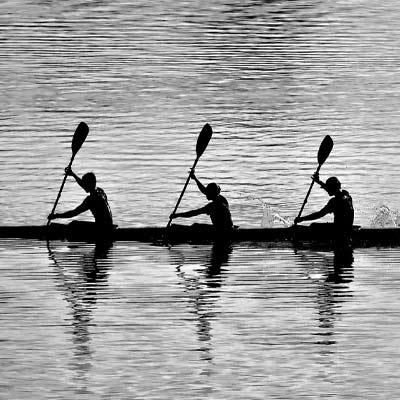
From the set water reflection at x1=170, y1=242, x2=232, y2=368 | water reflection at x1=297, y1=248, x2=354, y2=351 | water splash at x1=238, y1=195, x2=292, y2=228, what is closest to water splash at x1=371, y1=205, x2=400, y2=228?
water splash at x1=238, y1=195, x2=292, y2=228

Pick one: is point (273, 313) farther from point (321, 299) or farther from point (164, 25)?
point (164, 25)

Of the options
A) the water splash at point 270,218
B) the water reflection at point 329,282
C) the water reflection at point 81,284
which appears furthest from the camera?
the water splash at point 270,218

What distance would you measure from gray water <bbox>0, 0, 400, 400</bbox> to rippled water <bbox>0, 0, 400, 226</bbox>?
0.11 m

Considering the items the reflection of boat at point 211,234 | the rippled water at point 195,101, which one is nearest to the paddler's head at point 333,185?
the reflection of boat at point 211,234

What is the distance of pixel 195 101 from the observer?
53688 millimetres

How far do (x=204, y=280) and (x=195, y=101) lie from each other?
2845 centimetres

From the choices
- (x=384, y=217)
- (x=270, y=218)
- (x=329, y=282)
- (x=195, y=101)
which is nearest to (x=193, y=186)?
(x=270, y=218)

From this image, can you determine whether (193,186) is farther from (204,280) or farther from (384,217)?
(204,280)

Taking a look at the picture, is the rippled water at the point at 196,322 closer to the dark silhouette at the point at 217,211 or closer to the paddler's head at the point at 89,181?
the dark silhouette at the point at 217,211

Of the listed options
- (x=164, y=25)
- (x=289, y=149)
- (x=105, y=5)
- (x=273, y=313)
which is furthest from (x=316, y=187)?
(x=105, y=5)

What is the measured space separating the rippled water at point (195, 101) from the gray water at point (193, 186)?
11 cm

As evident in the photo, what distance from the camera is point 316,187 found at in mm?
42188

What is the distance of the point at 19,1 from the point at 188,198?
43.5 metres

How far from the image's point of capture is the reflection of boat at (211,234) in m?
29.1
